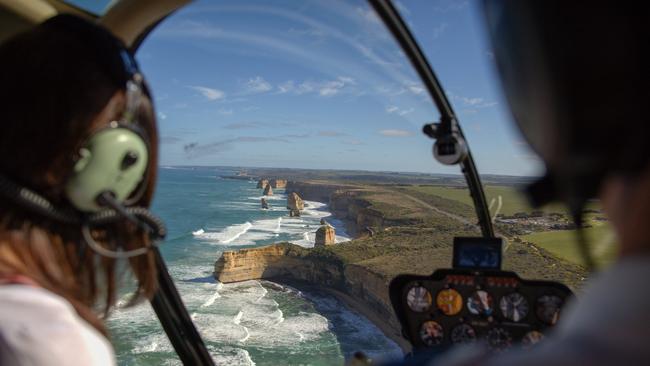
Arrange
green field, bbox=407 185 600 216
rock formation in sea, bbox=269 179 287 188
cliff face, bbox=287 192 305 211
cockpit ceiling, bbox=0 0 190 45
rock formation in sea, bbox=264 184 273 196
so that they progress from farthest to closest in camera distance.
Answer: rock formation in sea, bbox=269 179 287 188 → rock formation in sea, bbox=264 184 273 196 → cliff face, bbox=287 192 305 211 → cockpit ceiling, bbox=0 0 190 45 → green field, bbox=407 185 600 216

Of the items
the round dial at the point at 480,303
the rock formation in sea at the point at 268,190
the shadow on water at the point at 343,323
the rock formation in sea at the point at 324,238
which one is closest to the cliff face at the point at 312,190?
the rock formation in sea at the point at 268,190

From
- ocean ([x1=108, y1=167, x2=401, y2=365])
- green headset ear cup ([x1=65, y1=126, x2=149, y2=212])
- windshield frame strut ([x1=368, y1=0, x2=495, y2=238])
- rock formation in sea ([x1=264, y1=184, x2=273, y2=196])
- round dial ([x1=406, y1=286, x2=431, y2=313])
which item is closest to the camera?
green headset ear cup ([x1=65, y1=126, x2=149, y2=212])

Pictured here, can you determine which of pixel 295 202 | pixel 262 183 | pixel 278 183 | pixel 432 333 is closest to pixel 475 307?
pixel 432 333

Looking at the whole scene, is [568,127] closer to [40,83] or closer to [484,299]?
[40,83]

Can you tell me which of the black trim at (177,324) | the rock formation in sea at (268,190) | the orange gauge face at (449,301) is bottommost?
the rock formation in sea at (268,190)

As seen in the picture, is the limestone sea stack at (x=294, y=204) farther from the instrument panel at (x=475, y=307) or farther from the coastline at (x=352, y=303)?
the instrument panel at (x=475, y=307)

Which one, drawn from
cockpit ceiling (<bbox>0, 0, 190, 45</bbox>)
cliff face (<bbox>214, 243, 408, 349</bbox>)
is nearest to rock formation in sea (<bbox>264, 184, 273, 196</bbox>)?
cliff face (<bbox>214, 243, 408, 349</bbox>)

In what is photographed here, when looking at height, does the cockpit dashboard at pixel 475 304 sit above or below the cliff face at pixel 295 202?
above

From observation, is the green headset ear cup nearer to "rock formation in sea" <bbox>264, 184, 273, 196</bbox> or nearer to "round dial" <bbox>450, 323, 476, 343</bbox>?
"round dial" <bbox>450, 323, 476, 343</bbox>

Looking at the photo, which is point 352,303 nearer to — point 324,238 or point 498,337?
point 324,238
